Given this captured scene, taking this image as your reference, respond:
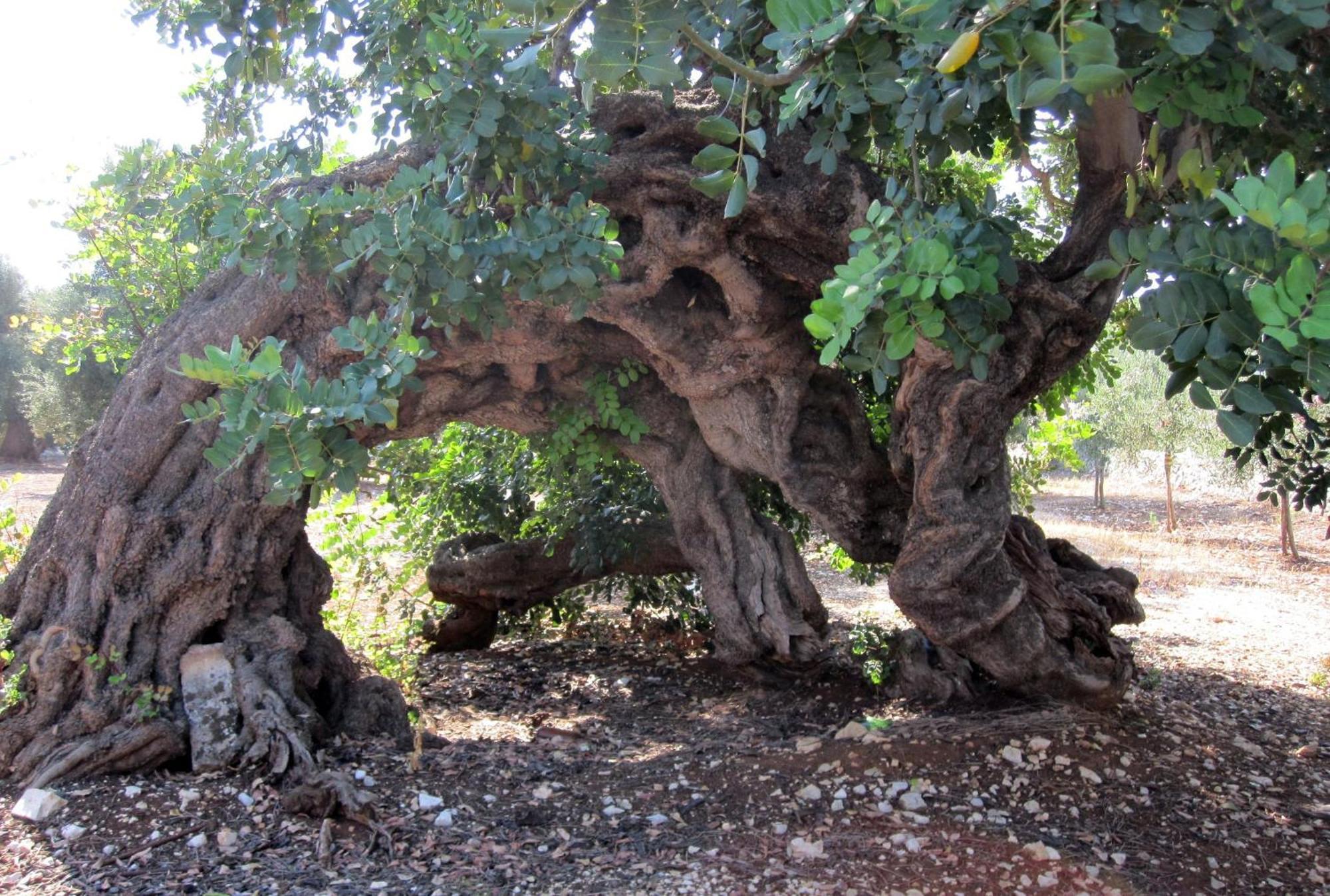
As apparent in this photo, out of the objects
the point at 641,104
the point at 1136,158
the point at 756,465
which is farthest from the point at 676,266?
the point at 1136,158

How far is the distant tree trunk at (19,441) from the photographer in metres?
23.9

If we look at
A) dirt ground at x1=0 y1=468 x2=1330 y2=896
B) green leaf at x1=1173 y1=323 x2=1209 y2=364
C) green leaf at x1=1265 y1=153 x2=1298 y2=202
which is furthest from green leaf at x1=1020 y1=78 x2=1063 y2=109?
dirt ground at x1=0 y1=468 x2=1330 y2=896

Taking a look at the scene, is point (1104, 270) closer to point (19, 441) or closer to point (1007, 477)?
point (1007, 477)

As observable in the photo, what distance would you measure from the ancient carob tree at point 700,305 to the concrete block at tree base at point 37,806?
6.5 inches

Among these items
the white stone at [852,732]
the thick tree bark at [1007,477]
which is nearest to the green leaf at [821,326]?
the thick tree bark at [1007,477]

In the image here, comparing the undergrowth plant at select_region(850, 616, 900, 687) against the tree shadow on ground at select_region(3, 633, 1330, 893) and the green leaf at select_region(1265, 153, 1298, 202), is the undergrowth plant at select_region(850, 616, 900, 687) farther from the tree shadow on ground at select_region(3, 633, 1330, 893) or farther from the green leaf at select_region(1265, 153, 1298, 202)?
the green leaf at select_region(1265, 153, 1298, 202)

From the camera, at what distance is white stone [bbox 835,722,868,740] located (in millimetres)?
4215

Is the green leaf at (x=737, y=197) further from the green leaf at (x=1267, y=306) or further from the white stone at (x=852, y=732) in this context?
the white stone at (x=852, y=732)

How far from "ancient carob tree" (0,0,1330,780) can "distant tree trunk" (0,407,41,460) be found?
22476mm

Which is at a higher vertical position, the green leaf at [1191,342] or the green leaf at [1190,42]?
the green leaf at [1190,42]

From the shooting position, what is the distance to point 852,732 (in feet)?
14.0

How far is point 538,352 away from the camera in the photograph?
4.62 metres

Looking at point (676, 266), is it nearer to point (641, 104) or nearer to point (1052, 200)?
point (641, 104)

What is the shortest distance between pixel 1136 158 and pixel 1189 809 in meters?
2.41
